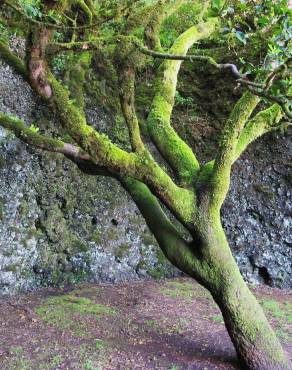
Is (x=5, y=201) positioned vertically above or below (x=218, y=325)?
above

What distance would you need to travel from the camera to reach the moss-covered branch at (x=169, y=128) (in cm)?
458

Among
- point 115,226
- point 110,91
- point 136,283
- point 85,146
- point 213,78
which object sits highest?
point 213,78

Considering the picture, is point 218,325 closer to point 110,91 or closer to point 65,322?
point 65,322

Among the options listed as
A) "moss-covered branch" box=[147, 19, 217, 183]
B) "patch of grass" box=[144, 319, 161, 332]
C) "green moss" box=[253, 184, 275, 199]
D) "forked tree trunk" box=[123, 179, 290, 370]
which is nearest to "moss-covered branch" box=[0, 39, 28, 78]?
"moss-covered branch" box=[147, 19, 217, 183]

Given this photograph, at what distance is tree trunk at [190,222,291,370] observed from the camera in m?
3.95

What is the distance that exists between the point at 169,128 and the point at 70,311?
2.61 meters

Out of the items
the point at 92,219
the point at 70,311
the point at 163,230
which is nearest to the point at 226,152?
the point at 163,230

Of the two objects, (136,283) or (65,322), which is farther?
(136,283)

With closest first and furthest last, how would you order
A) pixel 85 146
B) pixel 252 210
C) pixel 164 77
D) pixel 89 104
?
pixel 85 146 < pixel 164 77 < pixel 89 104 < pixel 252 210

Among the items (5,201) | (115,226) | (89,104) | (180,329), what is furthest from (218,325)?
(89,104)

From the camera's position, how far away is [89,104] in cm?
715

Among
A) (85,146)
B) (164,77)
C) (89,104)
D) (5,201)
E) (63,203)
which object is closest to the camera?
(85,146)

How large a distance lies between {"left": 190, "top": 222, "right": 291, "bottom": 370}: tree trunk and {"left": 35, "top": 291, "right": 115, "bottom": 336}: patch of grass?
1.59 meters

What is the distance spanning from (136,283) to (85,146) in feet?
11.6
